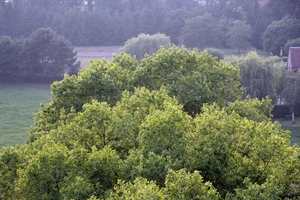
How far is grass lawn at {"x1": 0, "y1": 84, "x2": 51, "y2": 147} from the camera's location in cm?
3966

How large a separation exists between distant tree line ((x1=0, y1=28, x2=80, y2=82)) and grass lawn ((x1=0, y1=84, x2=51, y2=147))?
6.78ft

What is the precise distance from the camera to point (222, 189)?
584 inches

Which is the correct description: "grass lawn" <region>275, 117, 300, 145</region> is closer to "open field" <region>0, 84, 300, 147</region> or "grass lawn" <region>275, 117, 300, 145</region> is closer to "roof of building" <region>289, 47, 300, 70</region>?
"open field" <region>0, 84, 300, 147</region>

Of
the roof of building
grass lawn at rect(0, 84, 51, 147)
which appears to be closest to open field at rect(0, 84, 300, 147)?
grass lawn at rect(0, 84, 51, 147)

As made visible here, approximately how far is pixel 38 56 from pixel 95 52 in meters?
13.3

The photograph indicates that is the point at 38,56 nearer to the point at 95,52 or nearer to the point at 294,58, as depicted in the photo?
the point at 95,52

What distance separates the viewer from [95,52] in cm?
7462

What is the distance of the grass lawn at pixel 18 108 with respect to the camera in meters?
39.7

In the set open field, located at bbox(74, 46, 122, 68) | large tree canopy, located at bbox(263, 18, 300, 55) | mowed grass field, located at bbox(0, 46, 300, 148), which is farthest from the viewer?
open field, located at bbox(74, 46, 122, 68)

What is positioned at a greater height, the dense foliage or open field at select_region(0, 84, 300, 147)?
the dense foliage

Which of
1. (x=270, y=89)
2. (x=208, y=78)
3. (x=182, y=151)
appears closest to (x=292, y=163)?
(x=182, y=151)

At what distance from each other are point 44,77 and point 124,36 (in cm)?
2025

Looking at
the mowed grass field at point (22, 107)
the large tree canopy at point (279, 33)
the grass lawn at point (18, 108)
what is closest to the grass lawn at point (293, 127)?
the mowed grass field at point (22, 107)

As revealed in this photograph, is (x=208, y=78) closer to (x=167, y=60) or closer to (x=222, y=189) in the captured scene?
(x=167, y=60)
